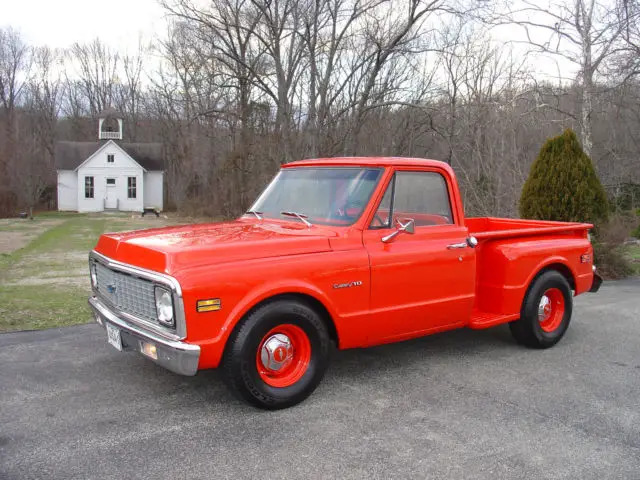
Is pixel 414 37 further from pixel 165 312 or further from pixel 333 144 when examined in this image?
pixel 165 312

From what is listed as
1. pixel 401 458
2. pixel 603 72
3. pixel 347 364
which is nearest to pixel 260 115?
pixel 603 72

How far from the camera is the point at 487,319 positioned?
541 centimetres

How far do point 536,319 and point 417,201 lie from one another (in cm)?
189

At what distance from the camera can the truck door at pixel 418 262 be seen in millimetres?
4613

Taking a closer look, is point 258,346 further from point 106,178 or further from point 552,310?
point 106,178

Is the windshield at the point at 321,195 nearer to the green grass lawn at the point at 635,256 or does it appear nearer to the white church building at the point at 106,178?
the green grass lawn at the point at 635,256

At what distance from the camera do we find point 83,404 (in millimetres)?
4203

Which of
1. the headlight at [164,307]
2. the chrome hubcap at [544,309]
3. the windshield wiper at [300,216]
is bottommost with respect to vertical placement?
the chrome hubcap at [544,309]

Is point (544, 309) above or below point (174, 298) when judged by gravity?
below

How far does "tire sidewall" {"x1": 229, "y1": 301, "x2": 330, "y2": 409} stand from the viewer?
390 cm

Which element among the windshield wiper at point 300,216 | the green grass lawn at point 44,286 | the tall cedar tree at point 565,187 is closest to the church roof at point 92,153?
the green grass lawn at point 44,286

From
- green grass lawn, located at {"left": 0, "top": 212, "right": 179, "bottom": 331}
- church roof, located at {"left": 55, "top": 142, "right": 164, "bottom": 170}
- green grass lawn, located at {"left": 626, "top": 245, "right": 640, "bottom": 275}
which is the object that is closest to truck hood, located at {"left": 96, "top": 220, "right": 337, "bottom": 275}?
green grass lawn, located at {"left": 0, "top": 212, "right": 179, "bottom": 331}

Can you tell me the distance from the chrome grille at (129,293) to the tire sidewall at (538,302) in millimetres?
3705

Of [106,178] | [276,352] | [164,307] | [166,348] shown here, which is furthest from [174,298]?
[106,178]
